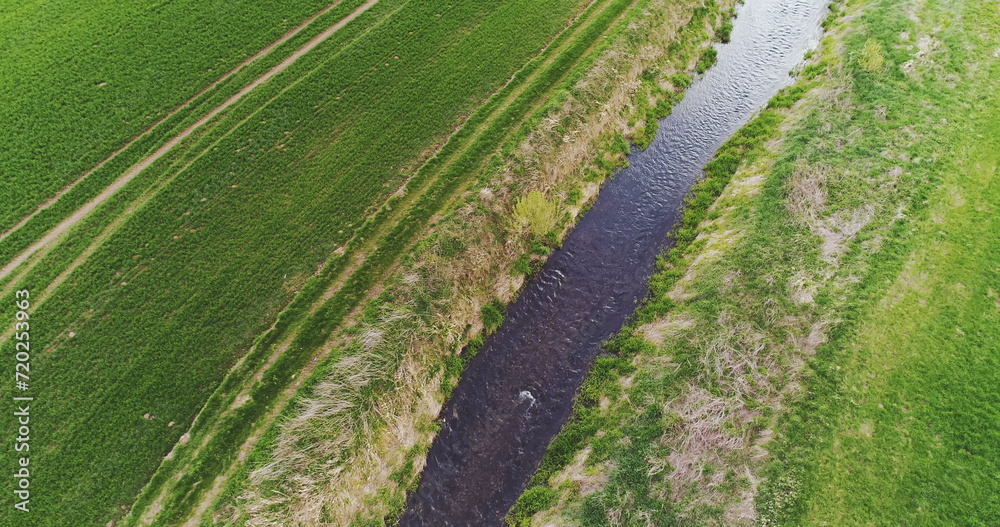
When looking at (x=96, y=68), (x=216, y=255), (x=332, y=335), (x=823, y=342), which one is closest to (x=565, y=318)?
(x=823, y=342)

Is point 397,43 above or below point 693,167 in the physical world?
above

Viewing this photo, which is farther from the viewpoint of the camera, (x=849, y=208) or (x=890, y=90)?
(x=890, y=90)

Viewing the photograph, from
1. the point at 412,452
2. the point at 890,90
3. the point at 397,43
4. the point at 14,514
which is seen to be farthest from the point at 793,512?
the point at 397,43

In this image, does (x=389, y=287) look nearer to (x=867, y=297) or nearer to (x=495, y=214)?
(x=495, y=214)

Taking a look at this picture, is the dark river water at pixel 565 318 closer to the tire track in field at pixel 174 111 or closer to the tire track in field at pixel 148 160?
the tire track in field at pixel 148 160

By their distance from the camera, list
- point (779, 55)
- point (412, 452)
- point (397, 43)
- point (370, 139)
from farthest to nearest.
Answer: point (779, 55), point (397, 43), point (370, 139), point (412, 452)
